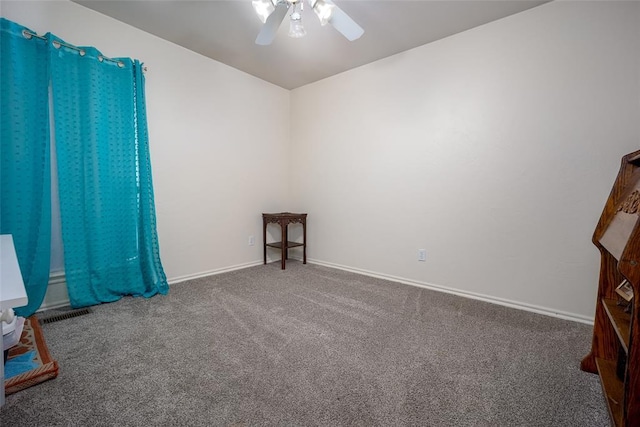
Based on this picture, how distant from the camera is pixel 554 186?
80.7 inches

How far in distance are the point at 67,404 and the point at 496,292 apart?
9.03 feet

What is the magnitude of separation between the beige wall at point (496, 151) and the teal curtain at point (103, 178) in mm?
1941

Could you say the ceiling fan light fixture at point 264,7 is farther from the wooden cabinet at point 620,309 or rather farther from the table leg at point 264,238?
the table leg at point 264,238

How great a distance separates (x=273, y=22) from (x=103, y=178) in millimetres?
1739

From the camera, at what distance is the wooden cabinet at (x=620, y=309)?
0.88 m

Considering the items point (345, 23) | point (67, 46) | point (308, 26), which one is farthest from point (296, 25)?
point (67, 46)

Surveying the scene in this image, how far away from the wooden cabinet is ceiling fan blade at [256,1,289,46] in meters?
1.96

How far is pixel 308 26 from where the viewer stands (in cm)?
231

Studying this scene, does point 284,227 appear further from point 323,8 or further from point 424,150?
point 323,8

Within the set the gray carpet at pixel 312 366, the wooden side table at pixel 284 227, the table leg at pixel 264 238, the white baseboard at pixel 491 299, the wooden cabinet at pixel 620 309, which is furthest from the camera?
the table leg at pixel 264 238

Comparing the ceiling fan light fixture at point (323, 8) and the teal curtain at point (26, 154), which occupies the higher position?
the ceiling fan light fixture at point (323, 8)

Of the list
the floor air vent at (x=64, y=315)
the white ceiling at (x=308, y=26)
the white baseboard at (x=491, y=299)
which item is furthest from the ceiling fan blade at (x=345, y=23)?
the floor air vent at (x=64, y=315)

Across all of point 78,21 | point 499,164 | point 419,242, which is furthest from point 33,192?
point 499,164

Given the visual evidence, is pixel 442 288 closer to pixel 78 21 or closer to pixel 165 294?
pixel 165 294
